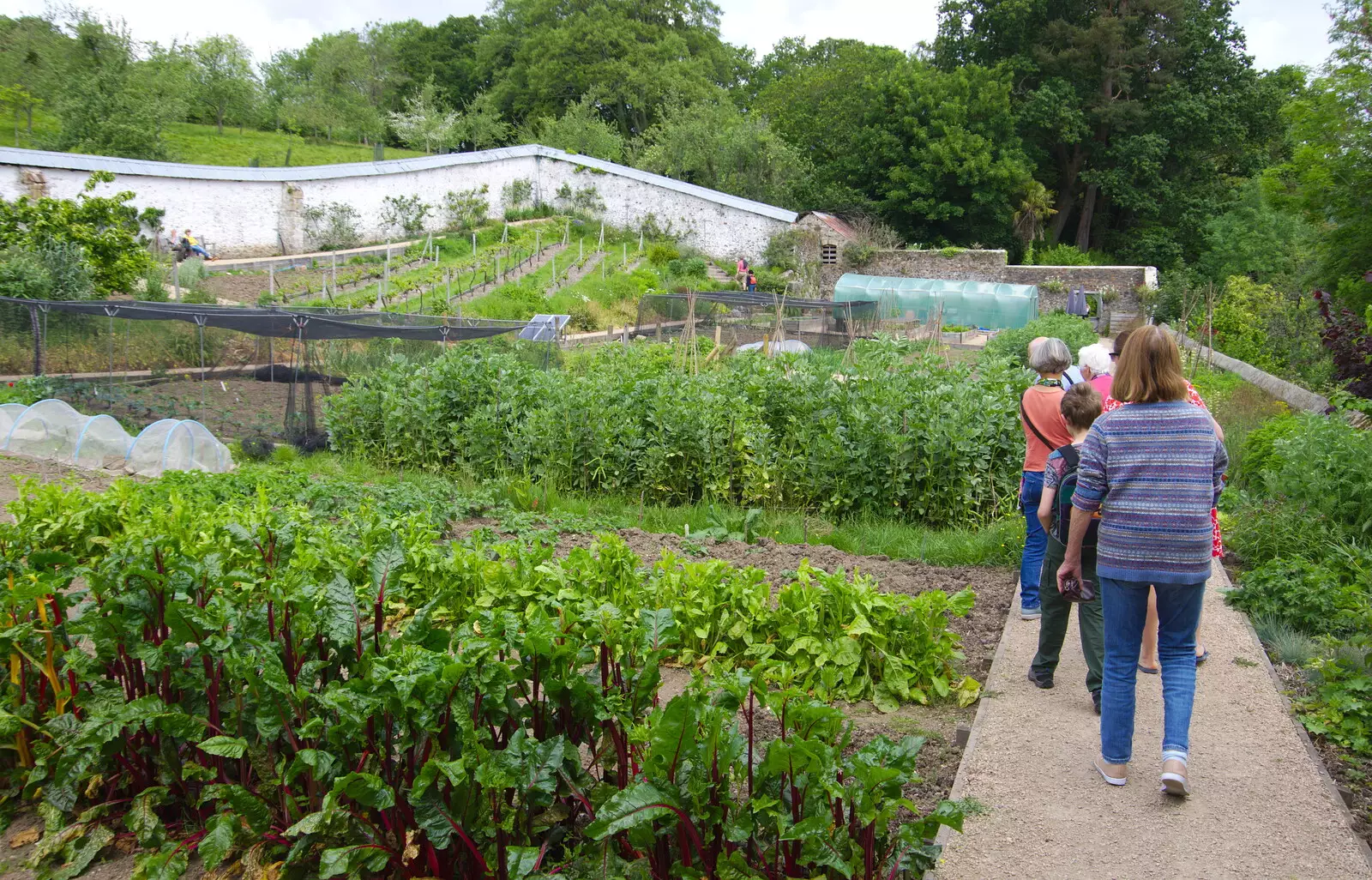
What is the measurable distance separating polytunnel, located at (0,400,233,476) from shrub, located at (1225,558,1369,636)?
28.4 feet

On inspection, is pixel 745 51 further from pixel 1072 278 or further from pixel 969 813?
pixel 969 813

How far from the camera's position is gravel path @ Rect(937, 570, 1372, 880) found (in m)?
3.00

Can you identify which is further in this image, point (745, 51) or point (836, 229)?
point (745, 51)

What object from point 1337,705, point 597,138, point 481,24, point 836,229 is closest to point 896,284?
point 836,229

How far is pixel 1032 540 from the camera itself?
523cm

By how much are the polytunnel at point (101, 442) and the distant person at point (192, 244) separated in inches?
766

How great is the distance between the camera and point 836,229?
121ft

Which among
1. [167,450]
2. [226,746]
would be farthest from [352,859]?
[167,450]

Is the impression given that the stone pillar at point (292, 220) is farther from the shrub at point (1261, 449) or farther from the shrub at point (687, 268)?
the shrub at point (1261, 449)

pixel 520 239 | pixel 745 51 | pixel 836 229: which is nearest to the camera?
pixel 520 239

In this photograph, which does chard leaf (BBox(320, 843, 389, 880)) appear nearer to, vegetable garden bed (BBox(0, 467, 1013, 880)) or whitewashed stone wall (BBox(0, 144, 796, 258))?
vegetable garden bed (BBox(0, 467, 1013, 880))

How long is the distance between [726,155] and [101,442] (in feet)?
117

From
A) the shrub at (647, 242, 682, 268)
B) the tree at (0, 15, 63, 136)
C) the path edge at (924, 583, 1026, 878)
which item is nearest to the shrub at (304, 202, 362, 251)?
the shrub at (647, 242, 682, 268)

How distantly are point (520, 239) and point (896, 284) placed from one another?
13.8 metres
